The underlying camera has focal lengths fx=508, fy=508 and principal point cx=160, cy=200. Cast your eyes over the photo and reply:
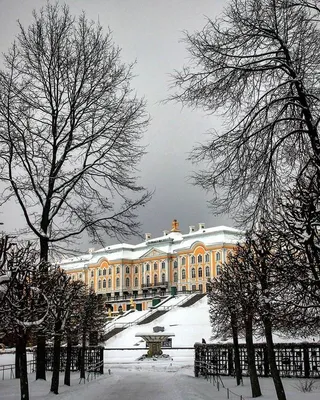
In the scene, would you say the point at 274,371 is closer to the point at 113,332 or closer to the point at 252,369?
the point at 252,369

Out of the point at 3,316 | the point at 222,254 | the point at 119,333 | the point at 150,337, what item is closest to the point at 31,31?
the point at 3,316

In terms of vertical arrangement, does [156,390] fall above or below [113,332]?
below

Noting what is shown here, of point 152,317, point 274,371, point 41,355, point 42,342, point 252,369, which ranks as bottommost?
point 252,369

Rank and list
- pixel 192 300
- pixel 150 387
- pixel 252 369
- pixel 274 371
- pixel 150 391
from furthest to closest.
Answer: pixel 192 300 < pixel 150 387 < pixel 150 391 < pixel 252 369 < pixel 274 371

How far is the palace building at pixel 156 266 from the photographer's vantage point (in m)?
75.9

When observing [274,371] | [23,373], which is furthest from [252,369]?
[23,373]

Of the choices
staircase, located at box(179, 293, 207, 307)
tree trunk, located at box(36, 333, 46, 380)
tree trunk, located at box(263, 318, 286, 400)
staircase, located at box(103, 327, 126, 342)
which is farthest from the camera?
staircase, located at box(179, 293, 207, 307)

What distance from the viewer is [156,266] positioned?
87.3 m

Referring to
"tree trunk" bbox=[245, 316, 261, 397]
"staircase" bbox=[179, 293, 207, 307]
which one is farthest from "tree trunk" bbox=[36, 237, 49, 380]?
"staircase" bbox=[179, 293, 207, 307]

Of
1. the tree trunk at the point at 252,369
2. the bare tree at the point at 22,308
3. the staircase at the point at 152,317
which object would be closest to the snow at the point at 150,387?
the tree trunk at the point at 252,369

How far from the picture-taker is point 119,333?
47.3 meters

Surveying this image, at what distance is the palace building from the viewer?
75875 mm

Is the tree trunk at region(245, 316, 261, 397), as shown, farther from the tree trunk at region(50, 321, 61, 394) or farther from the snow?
the tree trunk at region(50, 321, 61, 394)

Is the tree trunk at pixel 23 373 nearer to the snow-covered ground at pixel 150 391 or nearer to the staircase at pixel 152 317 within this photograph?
the snow-covered ground at pixel 150 391
